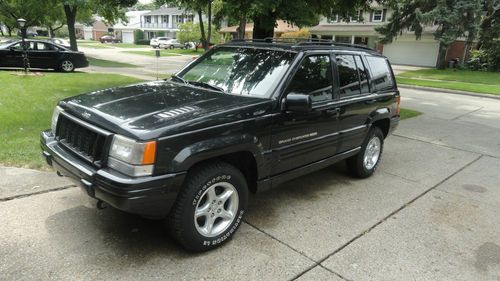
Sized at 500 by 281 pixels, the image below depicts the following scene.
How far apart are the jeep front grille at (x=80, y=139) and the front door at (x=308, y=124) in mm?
1603

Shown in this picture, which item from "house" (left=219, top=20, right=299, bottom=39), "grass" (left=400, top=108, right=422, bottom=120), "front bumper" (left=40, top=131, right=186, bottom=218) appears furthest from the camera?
"house" (left=219, top=20, right=299, bottom=39)

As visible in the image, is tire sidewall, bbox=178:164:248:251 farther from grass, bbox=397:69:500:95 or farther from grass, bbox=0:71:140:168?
grass, bbox=397:69:500:95

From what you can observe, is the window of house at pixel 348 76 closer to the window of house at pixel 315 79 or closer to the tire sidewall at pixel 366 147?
the window of house at pixel 315 79

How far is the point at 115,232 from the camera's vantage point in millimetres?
3701

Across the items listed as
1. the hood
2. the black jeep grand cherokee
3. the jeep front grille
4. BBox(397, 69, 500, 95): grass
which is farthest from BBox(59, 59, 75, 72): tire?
BBox(397, 69, 500, 95): grass

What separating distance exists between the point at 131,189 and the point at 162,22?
82206 millimetres

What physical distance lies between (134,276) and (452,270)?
2.70m

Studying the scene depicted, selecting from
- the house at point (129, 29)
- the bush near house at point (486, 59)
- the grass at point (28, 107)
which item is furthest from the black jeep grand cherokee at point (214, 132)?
the house at point (129, 29)

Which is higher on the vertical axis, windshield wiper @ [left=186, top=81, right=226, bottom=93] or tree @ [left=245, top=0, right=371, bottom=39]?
tree @ [left=245, top=0, right=371, bottom=39]

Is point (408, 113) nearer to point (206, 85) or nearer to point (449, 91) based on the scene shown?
point (449, 91)

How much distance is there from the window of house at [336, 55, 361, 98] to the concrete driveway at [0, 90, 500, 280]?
1.30m

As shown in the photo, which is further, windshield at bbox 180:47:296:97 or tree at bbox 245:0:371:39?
tree at bbox 245:0:371:39

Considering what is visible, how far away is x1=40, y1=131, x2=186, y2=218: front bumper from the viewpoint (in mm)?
2930

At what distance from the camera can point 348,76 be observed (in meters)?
4.91
